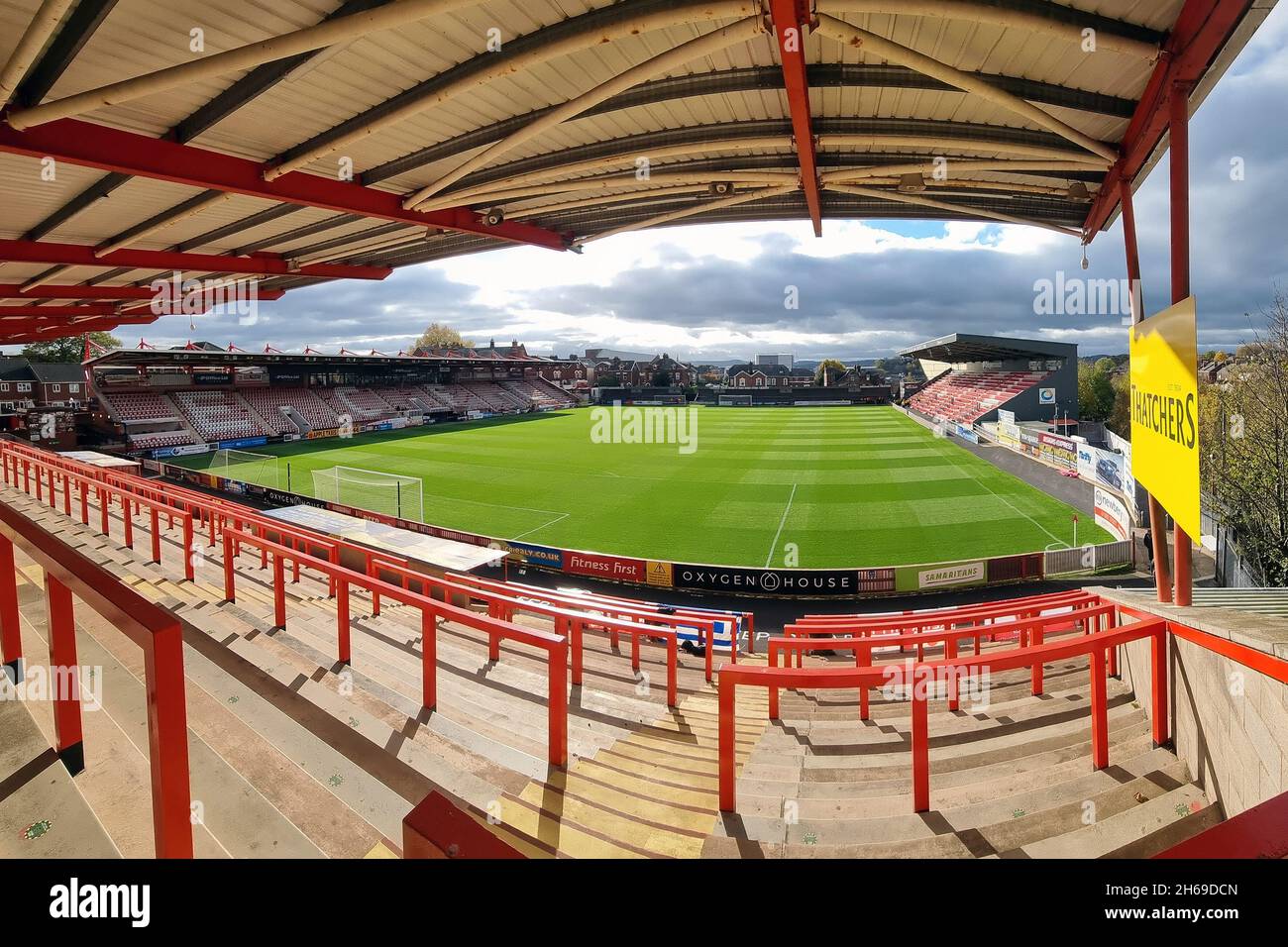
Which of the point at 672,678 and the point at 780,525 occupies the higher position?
the point at 672,678

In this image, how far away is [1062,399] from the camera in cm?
4712

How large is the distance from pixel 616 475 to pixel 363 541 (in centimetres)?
2002

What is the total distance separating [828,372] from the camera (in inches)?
4584

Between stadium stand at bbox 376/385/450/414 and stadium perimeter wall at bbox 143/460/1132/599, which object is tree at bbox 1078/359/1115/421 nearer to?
stadium perimeter wall at bbox 143/460/1132/599

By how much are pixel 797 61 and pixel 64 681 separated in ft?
20.1

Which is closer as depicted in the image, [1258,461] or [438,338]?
[1258,461]

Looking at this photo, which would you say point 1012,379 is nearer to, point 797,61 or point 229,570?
point 797,61

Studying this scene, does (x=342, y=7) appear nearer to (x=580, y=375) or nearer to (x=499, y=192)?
(x=499, y=192)

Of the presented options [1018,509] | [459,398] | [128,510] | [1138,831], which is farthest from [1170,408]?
[459,398]

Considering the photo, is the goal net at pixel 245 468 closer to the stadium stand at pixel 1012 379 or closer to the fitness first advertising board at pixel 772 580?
the fitness first advertising board at pixel 772 580

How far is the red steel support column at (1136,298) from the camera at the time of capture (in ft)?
19.5

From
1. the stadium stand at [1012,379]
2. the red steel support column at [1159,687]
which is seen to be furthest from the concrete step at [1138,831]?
the stadium stand at [1012,379]
